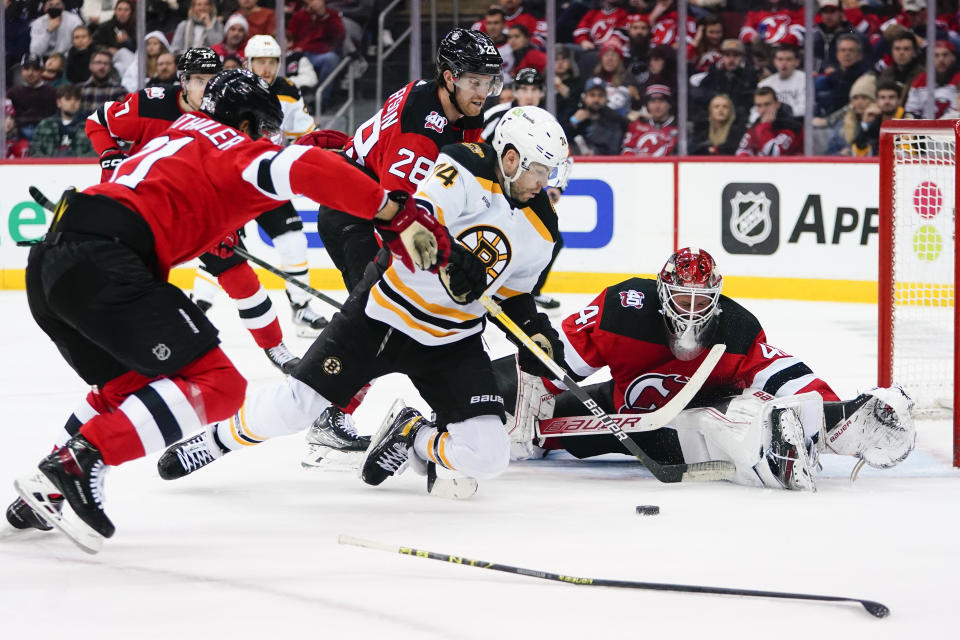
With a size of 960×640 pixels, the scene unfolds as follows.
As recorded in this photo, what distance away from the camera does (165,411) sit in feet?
8.42

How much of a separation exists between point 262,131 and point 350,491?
3.26 feet

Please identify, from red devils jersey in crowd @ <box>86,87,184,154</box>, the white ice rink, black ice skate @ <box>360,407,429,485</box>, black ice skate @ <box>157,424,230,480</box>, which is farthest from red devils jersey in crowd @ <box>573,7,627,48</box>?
black ice skate @ <box>157,424,230,480</box>

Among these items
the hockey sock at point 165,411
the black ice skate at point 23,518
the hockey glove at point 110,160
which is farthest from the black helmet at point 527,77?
the black ice skate at point 23,518

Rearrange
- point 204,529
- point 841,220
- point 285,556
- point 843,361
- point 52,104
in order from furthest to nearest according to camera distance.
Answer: point 52,104, point 841,220, point 843,361, point 204,529, point 285,556

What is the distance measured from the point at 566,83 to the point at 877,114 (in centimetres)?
180

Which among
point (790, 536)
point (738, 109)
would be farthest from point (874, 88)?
point (790, 536)

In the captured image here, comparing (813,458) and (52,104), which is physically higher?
(52,104)

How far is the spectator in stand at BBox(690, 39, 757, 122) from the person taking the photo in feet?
24.3

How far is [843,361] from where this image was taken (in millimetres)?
5352

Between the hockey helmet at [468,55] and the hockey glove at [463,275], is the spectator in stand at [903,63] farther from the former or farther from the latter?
the hockey glove at [463,275]

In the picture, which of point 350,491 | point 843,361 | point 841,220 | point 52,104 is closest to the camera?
point 350,491

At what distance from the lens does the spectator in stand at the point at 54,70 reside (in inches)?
324

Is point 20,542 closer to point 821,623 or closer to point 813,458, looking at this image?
point 821,623

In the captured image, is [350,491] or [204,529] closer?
[204,529]
